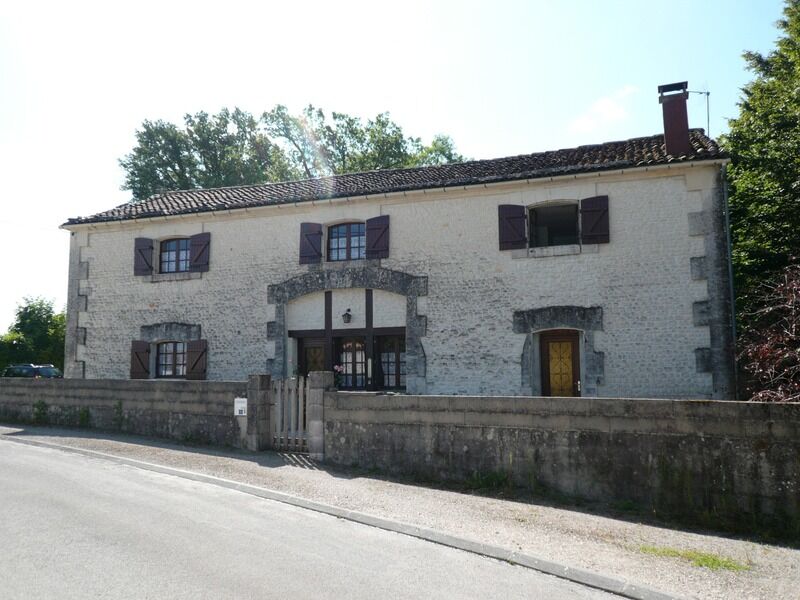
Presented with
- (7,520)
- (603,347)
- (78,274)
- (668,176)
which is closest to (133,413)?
(7,520)

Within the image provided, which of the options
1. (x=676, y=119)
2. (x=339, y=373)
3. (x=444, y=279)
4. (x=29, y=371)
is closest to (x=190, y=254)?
(x=339, y=373)

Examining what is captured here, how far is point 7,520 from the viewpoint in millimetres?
5801

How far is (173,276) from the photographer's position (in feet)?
56.2

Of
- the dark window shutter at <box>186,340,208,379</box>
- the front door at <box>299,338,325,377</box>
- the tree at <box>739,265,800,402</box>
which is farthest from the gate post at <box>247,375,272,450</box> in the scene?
the tree at <box>739,265,800,402</box>

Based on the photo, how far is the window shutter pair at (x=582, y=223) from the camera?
13305mm

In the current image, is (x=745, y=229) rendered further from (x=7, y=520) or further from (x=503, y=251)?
(x=7, y=520)

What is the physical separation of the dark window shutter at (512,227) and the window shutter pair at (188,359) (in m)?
8.47

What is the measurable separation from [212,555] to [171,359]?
13.2m

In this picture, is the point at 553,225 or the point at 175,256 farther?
the point at 175,256

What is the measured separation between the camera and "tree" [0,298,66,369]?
99.1ft

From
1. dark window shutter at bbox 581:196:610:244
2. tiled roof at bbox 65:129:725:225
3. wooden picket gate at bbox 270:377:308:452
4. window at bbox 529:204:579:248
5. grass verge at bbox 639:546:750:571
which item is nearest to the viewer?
grass verge at bbox 639:546:750:571

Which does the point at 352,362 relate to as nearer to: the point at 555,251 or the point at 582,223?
the point at 555,251

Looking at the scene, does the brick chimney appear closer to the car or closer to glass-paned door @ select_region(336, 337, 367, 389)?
glass-paned door @ select_region(336, 337, 367, 389)

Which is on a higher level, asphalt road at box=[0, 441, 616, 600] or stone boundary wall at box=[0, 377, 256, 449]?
stone boundary wall at box=[0, 377, 256, 449]
